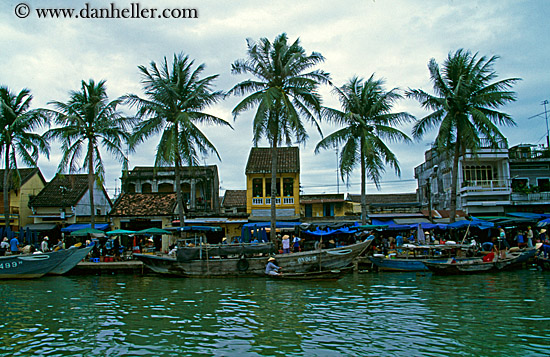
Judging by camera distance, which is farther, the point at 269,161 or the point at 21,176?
the point at 21,176

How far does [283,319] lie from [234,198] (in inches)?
1418

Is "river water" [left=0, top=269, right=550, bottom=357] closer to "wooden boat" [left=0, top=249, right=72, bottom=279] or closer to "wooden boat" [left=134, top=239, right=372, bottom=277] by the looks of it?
"wooden boat" [left=134, top=239, right=372, bottom=277]

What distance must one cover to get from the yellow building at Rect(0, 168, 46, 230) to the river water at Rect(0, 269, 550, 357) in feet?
56.4

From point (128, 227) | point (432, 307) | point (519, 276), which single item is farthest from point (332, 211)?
point (432, 307)

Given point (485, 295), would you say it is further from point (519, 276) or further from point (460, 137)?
point (460, 137)

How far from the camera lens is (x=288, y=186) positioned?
33312mm

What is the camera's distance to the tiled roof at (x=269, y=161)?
33031 mm

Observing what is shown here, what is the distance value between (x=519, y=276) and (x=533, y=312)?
9.11 m

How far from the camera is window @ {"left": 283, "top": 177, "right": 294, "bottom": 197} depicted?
3322 cm

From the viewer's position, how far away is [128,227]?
32.7 m

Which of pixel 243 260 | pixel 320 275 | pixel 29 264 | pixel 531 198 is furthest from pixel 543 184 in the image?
pixel 29 264

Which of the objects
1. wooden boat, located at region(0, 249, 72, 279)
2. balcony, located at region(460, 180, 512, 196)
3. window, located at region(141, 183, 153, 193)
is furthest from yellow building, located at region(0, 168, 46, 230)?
balcony, located at region(460, 180, 512, 196)

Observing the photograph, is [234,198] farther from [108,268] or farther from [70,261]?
[70,261]

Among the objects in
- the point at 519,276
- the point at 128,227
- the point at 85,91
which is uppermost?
the point at 85,91
